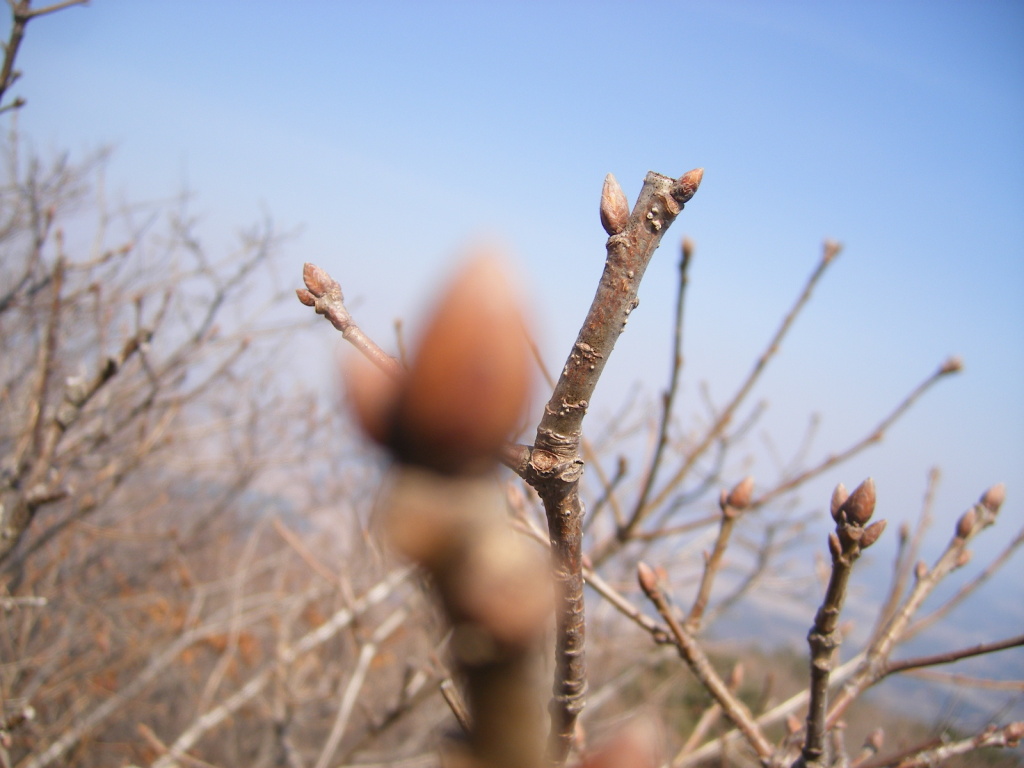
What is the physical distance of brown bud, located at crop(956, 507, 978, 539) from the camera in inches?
58.6

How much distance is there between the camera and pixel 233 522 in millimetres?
11758

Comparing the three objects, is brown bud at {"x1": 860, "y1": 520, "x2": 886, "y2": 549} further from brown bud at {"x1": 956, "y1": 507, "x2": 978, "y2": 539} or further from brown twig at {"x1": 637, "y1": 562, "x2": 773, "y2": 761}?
brown bud at {"x1": 956, "y1": 507, "x2": 978, "y2": 539}

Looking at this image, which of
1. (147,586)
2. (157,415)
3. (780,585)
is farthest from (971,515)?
(147,586)

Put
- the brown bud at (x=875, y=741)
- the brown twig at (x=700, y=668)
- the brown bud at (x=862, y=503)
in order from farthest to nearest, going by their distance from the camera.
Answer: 1. the brown bud at (x=875, y=741)
2. the brown twig at (x=700, y=668)
3. the brown bud at (x=862, y=503)

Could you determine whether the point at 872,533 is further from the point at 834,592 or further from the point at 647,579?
the point at 647,579

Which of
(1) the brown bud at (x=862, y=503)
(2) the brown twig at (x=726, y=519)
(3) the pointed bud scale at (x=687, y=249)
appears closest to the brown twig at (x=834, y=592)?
(1) the brown bud at (x=862, y=503)

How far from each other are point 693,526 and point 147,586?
855 cm

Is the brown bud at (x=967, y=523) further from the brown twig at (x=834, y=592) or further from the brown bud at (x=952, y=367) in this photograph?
the brown bud at (x=952, y=367)

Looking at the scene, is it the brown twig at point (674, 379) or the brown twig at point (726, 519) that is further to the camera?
the brown twig at point (674, 379)

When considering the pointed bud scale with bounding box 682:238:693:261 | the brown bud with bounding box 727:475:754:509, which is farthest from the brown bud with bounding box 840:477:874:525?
the pointed bud scale with bounding box 682:238:693:261

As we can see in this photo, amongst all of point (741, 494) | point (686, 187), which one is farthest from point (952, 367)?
point (686, 187)

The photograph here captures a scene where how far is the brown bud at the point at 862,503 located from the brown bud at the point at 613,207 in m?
0.69

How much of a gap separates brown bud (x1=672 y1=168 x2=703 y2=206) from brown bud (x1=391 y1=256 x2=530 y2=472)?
1.00 ft

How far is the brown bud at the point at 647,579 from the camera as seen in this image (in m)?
1.38
